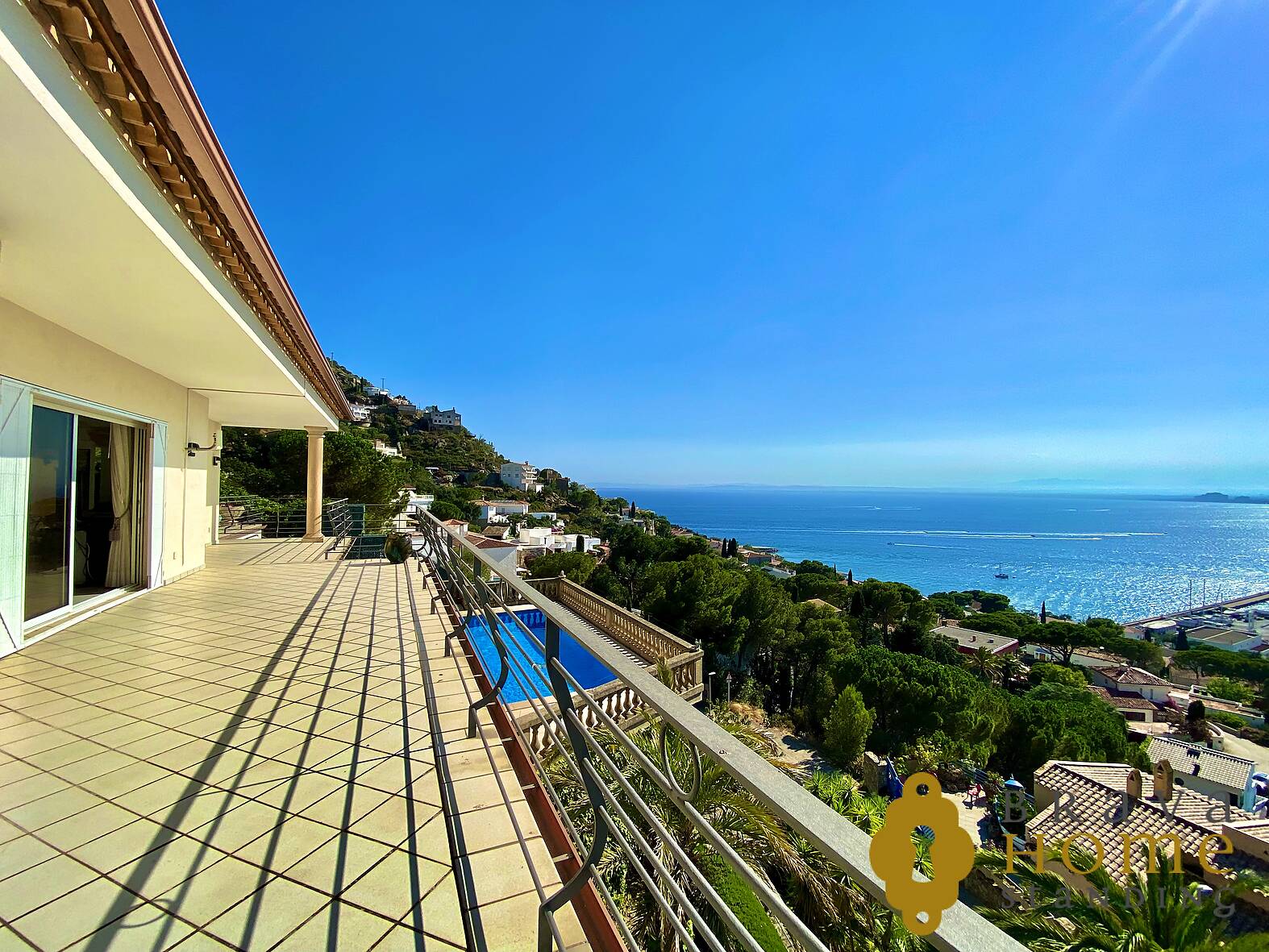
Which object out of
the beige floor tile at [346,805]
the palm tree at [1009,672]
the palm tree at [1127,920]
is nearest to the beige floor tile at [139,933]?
the beige floor tile at [346,805]

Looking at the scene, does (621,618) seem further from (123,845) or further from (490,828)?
(123,845)

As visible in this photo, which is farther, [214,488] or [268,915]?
[214,488]

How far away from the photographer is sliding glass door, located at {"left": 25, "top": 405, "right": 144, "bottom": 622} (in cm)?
449

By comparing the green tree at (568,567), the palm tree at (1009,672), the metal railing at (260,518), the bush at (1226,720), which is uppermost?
the metal railing at (260,518)

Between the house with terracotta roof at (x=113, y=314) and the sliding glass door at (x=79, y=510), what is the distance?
20 millimetres

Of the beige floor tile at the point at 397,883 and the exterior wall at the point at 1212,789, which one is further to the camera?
the exterior wall at the point at 1212,789

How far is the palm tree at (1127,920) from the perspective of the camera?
4.16 m

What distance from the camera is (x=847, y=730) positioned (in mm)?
16891

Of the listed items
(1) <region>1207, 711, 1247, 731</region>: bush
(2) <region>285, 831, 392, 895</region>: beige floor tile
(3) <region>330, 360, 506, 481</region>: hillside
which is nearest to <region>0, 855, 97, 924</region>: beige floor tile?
(2) <region>285, 831, 392, 895</region>: beige floor tile

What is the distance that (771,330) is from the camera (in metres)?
25.3

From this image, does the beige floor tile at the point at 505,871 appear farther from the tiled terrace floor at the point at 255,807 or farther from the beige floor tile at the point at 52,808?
the beige floor tile at the point at 52,808

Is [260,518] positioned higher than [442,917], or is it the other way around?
[260,518]

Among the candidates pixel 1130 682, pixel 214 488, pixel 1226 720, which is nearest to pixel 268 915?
pixel 214 488

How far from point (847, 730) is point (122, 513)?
18.2m
